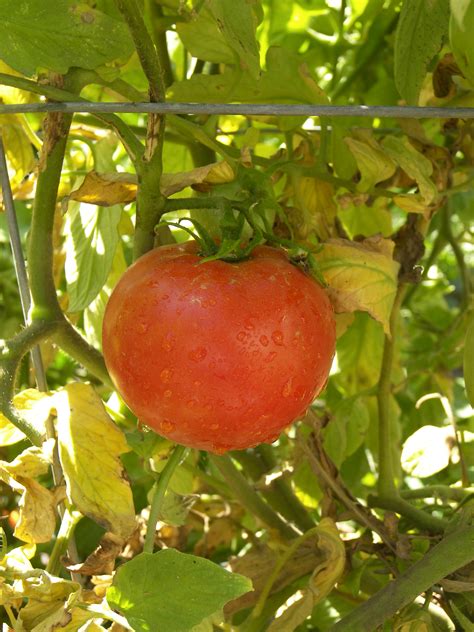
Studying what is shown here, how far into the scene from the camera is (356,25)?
116 cm

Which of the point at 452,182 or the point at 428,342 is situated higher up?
the point at 452,182

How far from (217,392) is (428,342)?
3.05ft

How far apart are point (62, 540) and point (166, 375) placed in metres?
0.21

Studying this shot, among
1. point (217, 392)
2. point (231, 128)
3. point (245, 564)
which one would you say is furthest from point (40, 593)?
point (231, 128)

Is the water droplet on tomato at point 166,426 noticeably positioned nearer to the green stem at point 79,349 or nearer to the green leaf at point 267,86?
the green stem at point 79,349

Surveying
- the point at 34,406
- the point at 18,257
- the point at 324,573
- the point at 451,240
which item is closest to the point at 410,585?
the point at 324,573

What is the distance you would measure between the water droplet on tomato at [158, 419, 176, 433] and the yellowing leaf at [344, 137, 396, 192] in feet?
0.99

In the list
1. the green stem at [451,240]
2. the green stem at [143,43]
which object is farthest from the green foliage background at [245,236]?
the green stem at [451,240]

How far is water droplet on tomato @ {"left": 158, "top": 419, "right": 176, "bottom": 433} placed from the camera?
595 mm

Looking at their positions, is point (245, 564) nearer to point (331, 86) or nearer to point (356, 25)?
point (331, 86)

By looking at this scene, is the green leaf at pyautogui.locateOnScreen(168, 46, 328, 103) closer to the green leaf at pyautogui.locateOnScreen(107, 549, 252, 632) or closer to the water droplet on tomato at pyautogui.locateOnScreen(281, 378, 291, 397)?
the water droplet on tomato at pyautogui.locateOnScreen(281, 378, 291, 397)

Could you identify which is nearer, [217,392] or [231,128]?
[217,392]

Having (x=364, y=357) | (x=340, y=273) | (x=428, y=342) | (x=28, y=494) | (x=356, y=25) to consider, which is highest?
(x=356, y=25)

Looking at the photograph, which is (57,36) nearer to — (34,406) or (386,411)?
(34,406)
